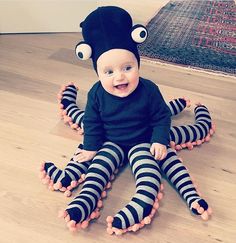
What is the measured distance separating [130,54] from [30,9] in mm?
919

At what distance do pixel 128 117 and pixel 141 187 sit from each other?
0.60ft

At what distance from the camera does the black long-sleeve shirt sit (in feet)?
3.07

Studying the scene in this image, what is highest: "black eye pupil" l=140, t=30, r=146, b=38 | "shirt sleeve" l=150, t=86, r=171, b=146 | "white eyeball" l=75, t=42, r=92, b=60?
"black eye pupil" l=140, t=30, r=146, b=38

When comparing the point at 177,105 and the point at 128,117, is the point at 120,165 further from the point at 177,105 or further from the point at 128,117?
the point at 177,105

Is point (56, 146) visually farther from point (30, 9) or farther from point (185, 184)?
point (30, 9)

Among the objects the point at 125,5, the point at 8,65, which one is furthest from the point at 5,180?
the point at 125,5

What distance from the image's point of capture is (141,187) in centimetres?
90

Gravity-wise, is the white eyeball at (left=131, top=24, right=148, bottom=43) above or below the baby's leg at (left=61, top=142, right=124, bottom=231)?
above

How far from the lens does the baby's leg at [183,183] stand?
34.6 inches

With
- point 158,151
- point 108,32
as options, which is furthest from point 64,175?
point 108,32

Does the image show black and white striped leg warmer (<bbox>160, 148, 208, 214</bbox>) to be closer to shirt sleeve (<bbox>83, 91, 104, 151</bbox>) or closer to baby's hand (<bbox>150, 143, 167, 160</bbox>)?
baby's hand (<bbox>150, 143, 167, 160</bbox>)

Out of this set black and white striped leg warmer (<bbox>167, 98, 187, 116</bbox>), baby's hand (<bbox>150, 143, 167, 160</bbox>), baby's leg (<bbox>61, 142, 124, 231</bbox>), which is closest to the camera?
baby's leg (<bbox>61, 142, 124, 231</bbox>)

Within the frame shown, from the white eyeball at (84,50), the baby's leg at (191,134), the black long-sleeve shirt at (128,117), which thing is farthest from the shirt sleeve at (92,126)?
the baby's leg at (191,134)

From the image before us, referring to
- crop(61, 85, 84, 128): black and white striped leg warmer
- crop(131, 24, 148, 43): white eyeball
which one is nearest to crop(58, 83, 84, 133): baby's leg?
crop(61, 85, 84, 128): black and white striped leg warmer
